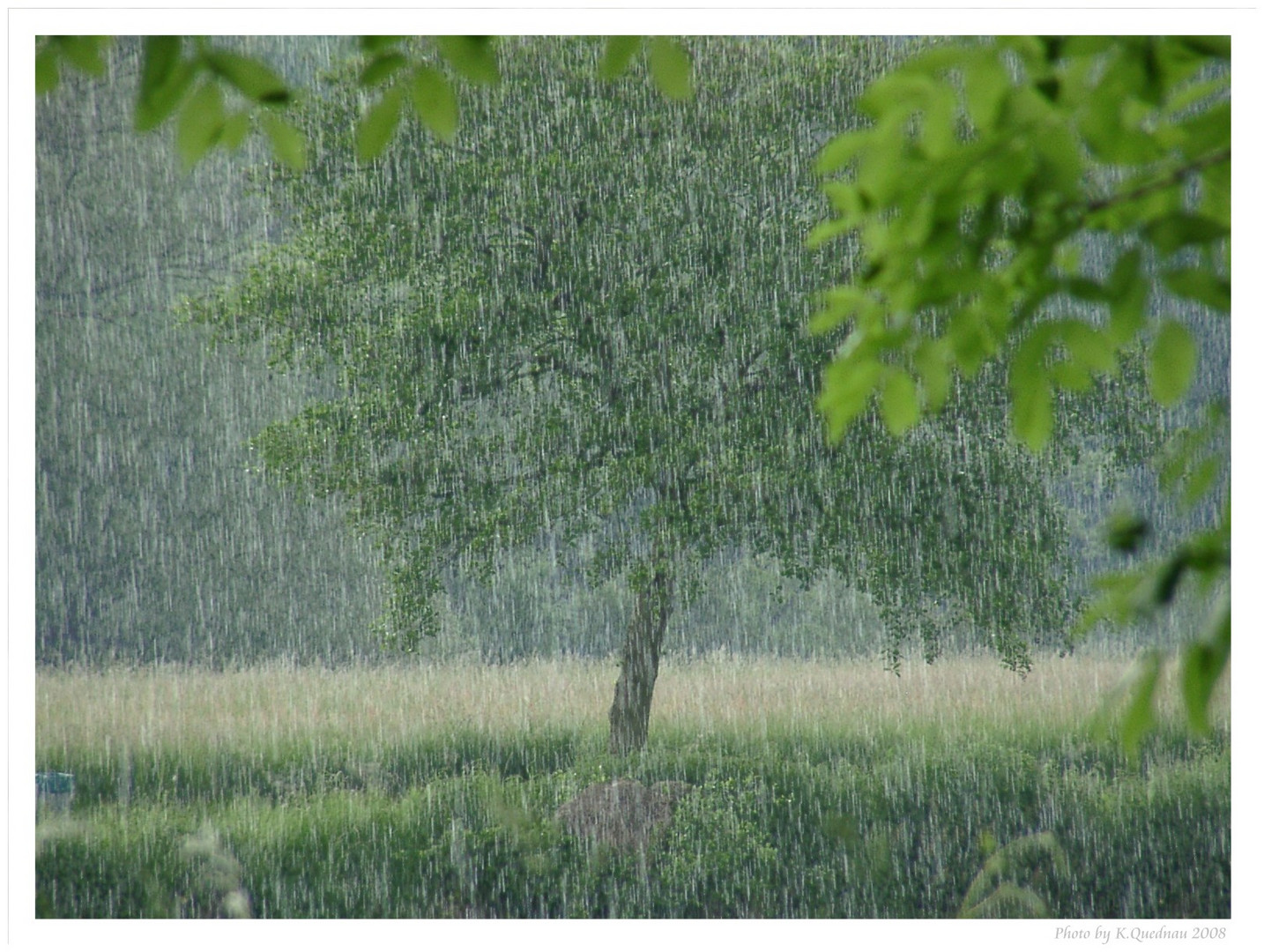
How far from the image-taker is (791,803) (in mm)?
6250

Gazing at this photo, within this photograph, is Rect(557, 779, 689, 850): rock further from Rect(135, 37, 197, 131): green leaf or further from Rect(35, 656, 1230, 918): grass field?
Rect(135, 37, 197, 131): green leaf

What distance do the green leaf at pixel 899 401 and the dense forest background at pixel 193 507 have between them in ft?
20.3

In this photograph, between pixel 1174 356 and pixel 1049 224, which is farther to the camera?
pixel 1049 224

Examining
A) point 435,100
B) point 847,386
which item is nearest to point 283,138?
point 435,100

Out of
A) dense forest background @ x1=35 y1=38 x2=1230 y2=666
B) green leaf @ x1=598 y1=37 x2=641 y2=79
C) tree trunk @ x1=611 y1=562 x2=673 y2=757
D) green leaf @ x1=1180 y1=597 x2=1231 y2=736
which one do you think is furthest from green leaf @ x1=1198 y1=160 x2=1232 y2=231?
dense forest background @ x1=35 y1=38 x2=1230 y2=666

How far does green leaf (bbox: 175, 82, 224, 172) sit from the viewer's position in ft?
4.29

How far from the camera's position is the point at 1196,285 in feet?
3.64

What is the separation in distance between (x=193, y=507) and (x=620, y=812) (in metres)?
6.52

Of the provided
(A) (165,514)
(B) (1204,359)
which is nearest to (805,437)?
(B) (1204,359)

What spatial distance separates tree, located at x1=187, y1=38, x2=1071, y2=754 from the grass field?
3.15ft

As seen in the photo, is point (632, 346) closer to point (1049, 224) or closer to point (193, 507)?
point (1049, 224)

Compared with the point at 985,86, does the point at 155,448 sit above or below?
below
